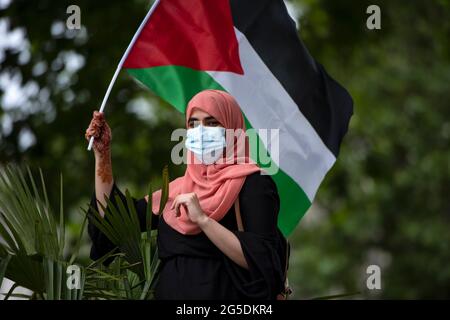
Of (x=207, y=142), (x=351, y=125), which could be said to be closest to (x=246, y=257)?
(x=207, y=142)

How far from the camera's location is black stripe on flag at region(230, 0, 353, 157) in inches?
238

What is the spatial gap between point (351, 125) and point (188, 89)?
13.4m

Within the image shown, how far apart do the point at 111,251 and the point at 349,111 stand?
1780mm

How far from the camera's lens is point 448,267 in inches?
766

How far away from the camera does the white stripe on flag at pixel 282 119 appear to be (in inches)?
231

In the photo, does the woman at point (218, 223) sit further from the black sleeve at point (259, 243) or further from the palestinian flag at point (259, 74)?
the palestinian flag at point (259, 74)

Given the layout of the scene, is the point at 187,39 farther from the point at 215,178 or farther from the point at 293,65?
the point at 215,178

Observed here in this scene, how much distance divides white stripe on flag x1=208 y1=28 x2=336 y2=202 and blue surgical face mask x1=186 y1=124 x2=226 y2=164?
1.08 meters

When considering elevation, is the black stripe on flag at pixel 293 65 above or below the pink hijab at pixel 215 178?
above

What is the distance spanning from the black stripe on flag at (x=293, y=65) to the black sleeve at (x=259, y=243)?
136 cm

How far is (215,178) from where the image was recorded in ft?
15.5

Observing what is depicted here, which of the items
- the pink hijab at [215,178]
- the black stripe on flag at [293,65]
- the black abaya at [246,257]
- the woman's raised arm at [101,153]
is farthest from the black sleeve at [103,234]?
the black stripe on flag at [293,65]

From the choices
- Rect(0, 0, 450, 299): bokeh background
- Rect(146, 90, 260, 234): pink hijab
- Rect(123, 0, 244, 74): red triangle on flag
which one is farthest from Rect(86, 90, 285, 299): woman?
Rect(0, 0, 450, 299): bokeh background
